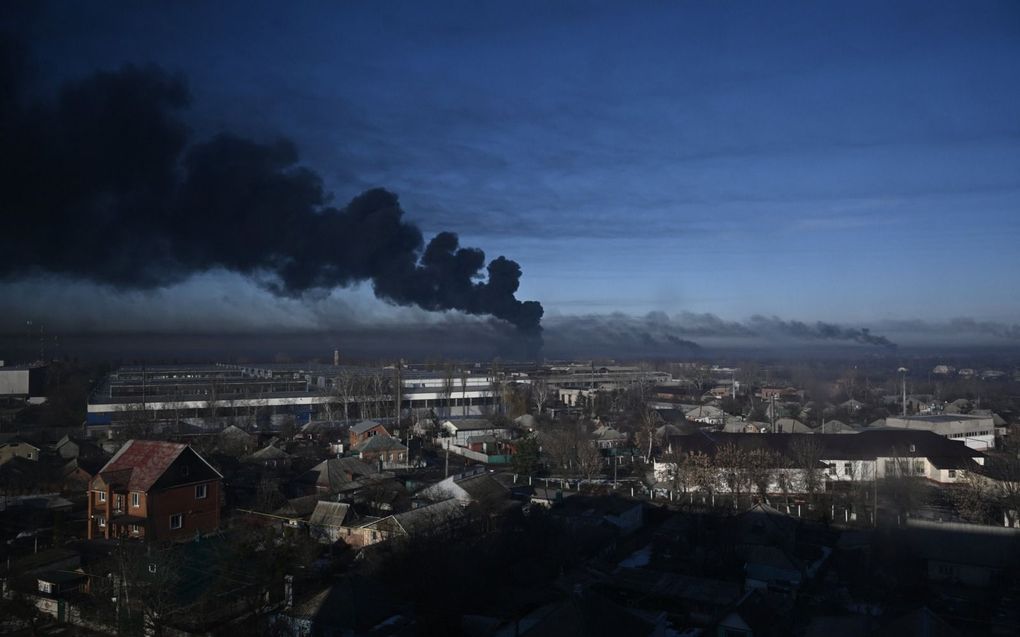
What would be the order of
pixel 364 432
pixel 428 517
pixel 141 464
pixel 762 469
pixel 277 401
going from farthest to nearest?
1. pixel 277 401
2. pixel 364 432
3. pixel 762 469
4. pixel 141 464
5. pixel 428 517

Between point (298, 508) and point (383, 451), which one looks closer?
point (298, 508)

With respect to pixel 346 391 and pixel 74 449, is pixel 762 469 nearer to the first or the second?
pixel 74 449

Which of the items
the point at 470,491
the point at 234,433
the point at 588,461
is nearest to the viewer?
the point at 470,491

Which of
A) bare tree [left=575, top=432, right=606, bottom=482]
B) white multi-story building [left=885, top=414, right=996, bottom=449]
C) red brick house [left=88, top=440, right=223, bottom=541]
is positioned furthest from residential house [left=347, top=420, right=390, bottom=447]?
white multi-story building [left=885, top=414, right=996, bottom=449]

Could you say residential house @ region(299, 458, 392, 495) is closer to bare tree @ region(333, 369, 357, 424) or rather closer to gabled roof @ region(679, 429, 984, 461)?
gabled roof @ region(679, 429, 984, 461)

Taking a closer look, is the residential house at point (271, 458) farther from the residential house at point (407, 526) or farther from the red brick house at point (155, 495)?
the residential house at point (407, 526)

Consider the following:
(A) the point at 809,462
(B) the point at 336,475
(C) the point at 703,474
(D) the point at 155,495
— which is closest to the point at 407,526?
(D) the point at 155,495

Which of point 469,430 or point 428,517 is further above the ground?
point 428,517

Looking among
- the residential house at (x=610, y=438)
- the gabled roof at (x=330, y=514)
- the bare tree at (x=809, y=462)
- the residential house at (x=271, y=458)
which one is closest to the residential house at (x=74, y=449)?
the residential house at (x=271, y=458)
